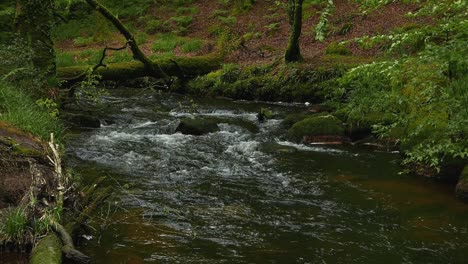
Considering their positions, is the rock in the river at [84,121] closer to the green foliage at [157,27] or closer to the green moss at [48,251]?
the green moss at [48,251]

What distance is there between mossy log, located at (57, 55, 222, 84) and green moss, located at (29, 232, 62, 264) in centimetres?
1044

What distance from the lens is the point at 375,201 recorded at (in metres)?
8.67

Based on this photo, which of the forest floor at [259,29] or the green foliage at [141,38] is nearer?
the forest floor at [259,29]

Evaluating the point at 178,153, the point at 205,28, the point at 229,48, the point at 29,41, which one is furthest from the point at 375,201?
the point at 205,28

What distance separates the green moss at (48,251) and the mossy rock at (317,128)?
864 cm

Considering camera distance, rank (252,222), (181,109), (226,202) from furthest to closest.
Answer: (181,109) → (226,202) → (252,222)

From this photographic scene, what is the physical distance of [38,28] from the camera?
42.5ft

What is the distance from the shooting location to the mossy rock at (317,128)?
13.3m

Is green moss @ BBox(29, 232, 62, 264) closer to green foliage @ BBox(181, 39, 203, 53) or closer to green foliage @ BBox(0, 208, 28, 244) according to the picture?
green foliage @ BBox(0, 208, 28, 244)

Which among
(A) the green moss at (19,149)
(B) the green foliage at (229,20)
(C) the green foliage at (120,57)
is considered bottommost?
(C) the green foliage at (120,57)

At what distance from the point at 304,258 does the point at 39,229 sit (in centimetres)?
301

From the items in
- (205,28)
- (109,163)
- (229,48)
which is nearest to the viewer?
(109,163)

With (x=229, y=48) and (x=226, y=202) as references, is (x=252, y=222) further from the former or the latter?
(x=229, y=48)

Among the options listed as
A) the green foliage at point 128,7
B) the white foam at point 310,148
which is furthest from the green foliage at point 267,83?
the green foliage at point 128,7
